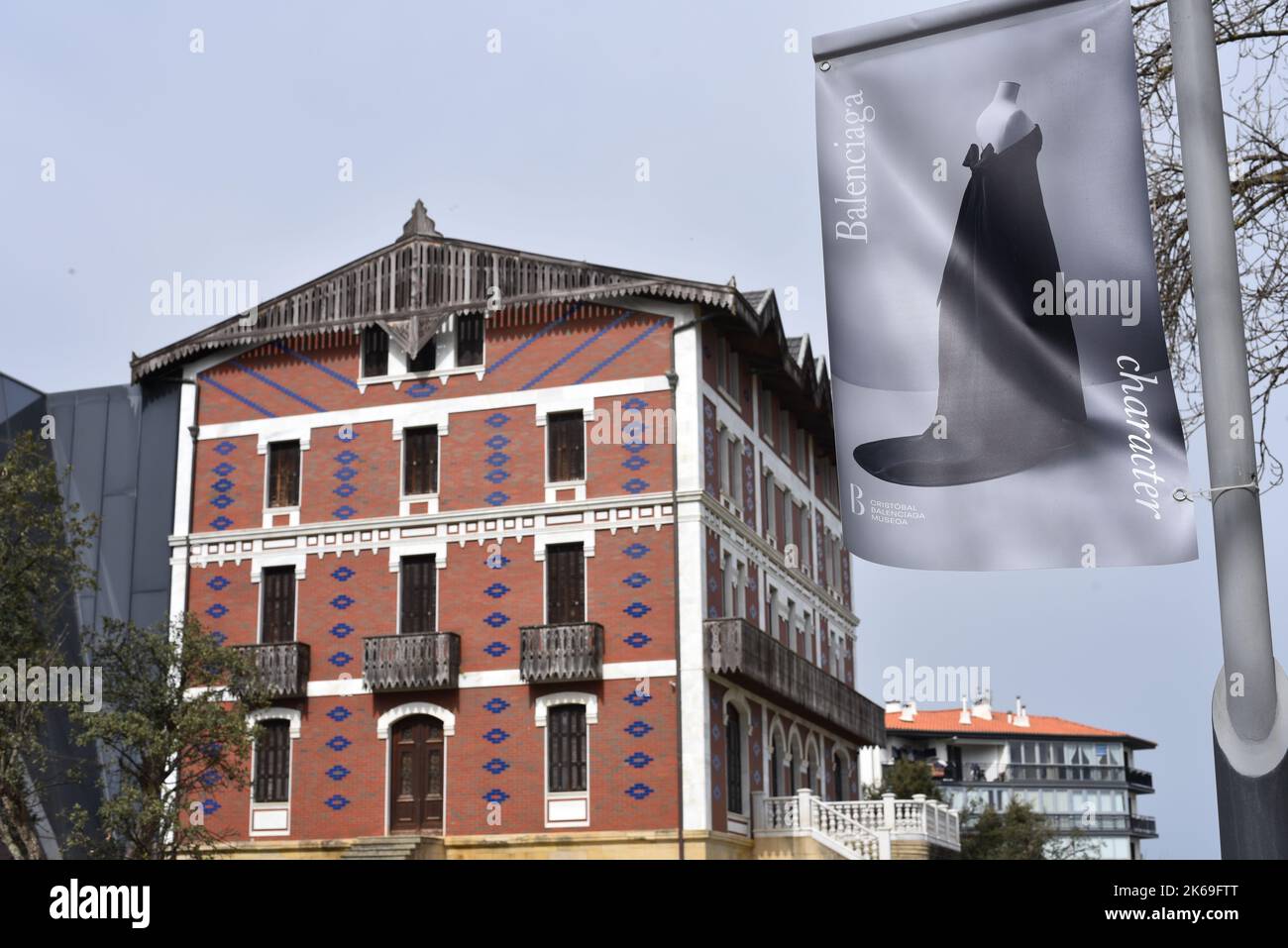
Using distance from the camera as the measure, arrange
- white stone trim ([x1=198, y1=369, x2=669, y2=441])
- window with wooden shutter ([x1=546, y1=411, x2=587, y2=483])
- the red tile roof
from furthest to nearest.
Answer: the red tile roof
window with wooden shutter ([x1=546, y1=411, x2=587, y2=483])
white stone trim ([x1=198, y1=369, x2=669, y2=441])

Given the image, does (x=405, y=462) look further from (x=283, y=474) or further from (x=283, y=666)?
(x=283, y=666)

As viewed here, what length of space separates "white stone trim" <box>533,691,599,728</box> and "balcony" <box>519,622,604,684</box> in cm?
35

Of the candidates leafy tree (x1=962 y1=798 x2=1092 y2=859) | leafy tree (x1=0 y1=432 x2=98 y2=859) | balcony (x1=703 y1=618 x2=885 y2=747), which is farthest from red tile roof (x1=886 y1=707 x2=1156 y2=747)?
leafy tree (x1=0 y1=432 x2=98 y2=859)

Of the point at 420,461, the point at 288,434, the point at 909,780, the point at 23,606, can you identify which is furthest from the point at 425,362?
the point at 909,780

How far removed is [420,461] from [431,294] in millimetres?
3925

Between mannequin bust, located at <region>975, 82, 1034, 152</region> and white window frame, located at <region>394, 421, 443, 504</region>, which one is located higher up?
white window frame, located at <region>394, 421, 443, 504</region>

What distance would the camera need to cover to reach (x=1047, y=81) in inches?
250

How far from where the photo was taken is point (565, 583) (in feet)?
118

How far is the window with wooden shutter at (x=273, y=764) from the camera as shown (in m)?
36.7

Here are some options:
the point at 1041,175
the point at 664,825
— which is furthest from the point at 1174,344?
the point at 664,825

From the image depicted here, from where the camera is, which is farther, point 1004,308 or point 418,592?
point 418,592

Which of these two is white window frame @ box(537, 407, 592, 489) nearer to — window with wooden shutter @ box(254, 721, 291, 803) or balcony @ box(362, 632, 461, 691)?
balcony @ box(362, 632, 461, 691)

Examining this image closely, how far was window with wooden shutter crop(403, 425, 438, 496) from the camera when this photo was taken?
123 feet

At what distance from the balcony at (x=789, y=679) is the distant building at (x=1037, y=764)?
7494 cm
